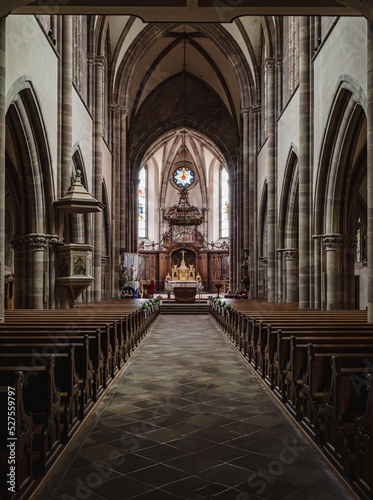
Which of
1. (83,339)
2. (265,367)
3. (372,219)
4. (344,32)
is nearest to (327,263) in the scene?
(372,219)

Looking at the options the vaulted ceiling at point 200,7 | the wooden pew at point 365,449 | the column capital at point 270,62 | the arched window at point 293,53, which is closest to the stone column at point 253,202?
the column capital at point 270,62

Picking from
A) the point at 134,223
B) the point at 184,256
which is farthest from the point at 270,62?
the point at 184,256

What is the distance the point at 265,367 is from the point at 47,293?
24.3 ft

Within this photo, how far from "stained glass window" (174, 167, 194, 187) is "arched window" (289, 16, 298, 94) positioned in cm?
2598

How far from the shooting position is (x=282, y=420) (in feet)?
17.7

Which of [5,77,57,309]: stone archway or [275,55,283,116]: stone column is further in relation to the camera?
[275,55,283,116]: stone column

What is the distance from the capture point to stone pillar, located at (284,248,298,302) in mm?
18375

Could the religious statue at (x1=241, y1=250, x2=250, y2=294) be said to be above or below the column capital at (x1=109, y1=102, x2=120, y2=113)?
below

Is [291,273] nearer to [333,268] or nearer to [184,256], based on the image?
[333,268]

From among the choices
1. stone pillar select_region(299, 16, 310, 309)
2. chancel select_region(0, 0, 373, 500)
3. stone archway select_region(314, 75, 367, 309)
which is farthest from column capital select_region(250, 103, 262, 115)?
stone archway select_region(314, 75, 367, 309)

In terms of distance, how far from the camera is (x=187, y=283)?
116 ft

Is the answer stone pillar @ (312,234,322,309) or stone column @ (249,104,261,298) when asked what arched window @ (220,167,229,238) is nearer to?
stone column @ (249,104,261,298)

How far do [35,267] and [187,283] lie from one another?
2279 centimetres

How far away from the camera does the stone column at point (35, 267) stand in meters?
12.9
